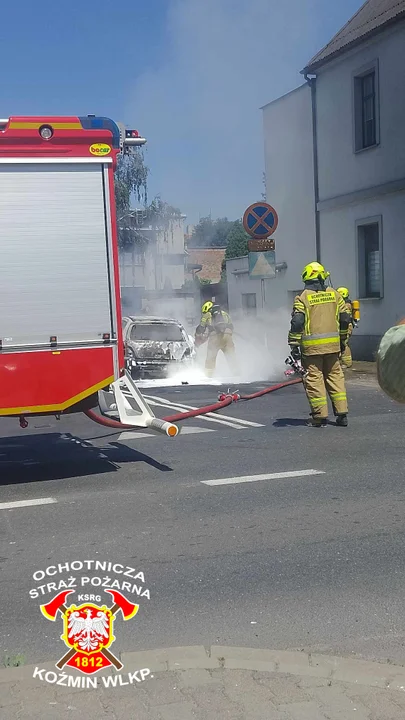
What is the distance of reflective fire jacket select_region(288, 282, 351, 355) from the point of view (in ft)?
31.9

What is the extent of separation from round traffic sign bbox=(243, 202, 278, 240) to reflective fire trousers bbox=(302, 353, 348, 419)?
527 centimetres

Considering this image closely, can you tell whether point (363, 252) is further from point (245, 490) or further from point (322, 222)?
point (245, 490)

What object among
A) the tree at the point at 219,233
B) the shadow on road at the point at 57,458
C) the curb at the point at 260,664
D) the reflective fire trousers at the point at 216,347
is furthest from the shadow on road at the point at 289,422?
the tree at the point at 219,233

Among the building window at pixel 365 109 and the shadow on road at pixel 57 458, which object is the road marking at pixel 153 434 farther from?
the building window at pixel 365 109

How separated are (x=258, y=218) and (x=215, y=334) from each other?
2561mm

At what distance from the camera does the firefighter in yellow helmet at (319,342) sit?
9742mm

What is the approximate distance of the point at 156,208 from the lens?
44.6 m

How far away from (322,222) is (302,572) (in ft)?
59.2

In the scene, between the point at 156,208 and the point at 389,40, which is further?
the point at 156,208

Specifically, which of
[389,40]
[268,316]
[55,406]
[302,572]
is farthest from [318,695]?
[268,316]

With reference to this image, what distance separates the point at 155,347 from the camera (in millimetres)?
16578

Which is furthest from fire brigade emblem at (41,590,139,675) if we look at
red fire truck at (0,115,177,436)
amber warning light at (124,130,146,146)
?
amber warning light at (124,130,146,146)

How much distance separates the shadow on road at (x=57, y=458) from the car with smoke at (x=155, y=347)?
6.66 metres

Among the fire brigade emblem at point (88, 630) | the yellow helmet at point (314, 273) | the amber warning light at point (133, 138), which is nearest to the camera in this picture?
the fire brigade emblem at point (88, 630)
